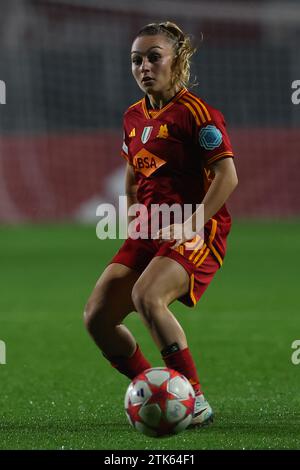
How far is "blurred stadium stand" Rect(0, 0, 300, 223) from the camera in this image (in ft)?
73.0

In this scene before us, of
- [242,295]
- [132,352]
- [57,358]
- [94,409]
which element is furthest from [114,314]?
[242,295]

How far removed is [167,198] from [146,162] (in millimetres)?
246

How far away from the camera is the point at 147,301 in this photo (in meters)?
5.30

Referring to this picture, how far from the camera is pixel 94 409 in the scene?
608 centimetres

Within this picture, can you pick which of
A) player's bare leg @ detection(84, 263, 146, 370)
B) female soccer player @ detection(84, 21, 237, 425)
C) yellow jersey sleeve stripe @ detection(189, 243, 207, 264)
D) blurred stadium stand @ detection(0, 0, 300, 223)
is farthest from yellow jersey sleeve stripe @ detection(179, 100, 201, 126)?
blurred stadium stand @ detection(0, 0, 300, 223)

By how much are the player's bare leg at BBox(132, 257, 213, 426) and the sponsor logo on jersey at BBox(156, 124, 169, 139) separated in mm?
666

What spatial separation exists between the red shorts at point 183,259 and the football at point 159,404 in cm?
58

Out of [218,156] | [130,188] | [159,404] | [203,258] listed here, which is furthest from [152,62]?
[159,404]

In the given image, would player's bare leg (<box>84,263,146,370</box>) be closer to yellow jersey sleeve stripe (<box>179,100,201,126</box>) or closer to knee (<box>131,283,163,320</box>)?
knee (<box>131,283,163,320</box>)

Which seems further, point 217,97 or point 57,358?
point 217,97

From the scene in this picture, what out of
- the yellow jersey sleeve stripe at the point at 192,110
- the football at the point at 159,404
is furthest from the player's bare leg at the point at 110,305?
the yellow jersey sleeve stripe at the point at 192,110

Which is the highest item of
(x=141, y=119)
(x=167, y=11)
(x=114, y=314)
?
(x=167, y=11)
